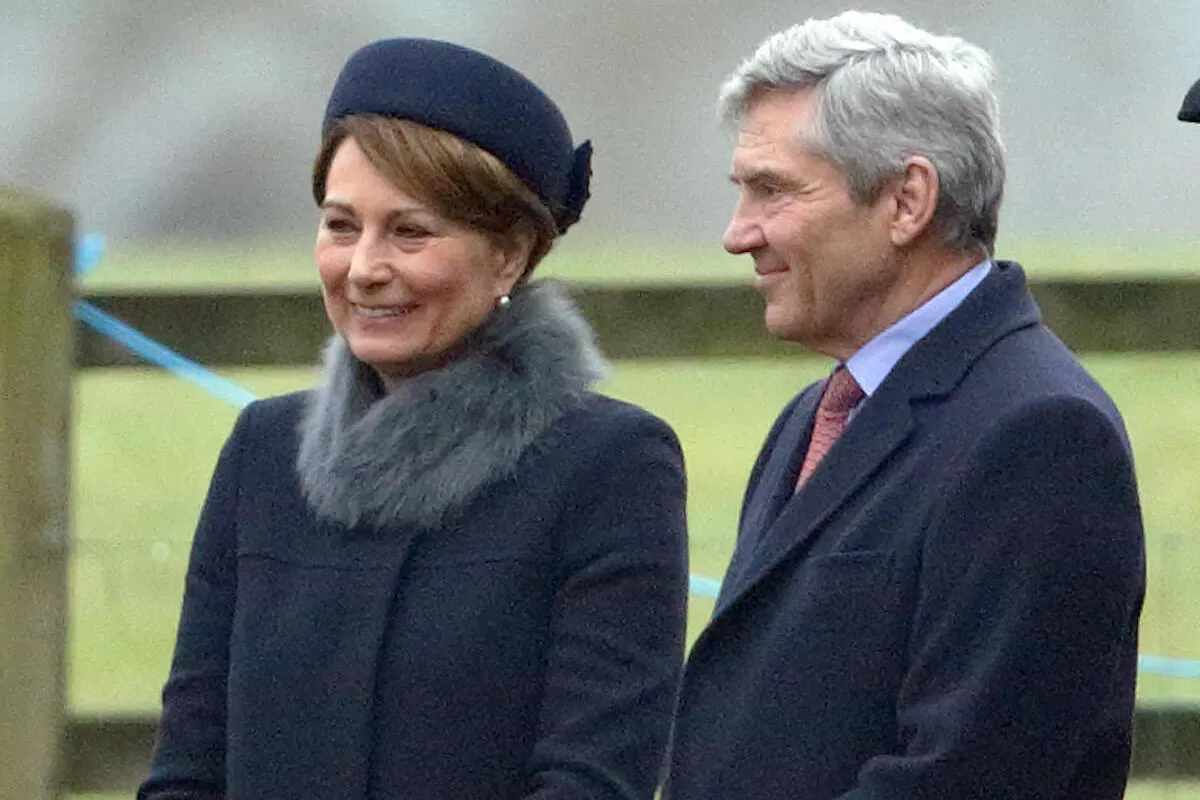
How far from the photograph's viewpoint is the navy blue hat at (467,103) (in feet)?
7.26

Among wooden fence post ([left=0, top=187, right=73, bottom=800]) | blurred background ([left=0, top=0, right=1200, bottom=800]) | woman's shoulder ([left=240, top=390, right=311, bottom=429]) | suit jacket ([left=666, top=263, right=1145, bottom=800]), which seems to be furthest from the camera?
blurred background ([left=0, top=0, right=1200, bottom=800])

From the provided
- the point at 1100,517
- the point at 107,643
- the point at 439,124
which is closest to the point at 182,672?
the point at 439,124

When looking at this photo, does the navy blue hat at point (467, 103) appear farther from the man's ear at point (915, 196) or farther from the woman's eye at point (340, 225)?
the man's ear at point (915, 196)

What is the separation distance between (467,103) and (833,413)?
0.45m

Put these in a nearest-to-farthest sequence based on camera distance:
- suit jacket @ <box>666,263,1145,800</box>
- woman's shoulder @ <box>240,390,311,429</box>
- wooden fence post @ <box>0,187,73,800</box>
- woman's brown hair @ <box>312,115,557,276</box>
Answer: suit jacket @ <box>666,263,1145,800</box> < woman's brown hair @ <box>312,115,557,276</box> < woman's shoulder @ <box>240,390,311,429</box> < wooden fence post @ <box>0,187,73,800</box>

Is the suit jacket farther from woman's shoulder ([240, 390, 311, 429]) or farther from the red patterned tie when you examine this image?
woman's shoulder ([240, 390, 311, 429])

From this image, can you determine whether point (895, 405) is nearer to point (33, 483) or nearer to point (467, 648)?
point (467, 648)

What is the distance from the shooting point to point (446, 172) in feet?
7.20

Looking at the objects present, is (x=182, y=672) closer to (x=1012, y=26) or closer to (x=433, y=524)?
(x=433, y=524)

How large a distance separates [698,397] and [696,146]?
0.52 m

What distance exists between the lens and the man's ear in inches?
79.1

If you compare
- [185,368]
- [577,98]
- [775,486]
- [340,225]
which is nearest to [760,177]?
[775,486]

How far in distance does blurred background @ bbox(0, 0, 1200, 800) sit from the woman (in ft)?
6.44

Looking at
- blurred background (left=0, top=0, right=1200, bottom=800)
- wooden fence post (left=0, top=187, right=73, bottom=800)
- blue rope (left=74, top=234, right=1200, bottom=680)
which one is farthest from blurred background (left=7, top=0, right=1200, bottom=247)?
wooden fence post (left=0, top=187, right=73, bottom=800)
